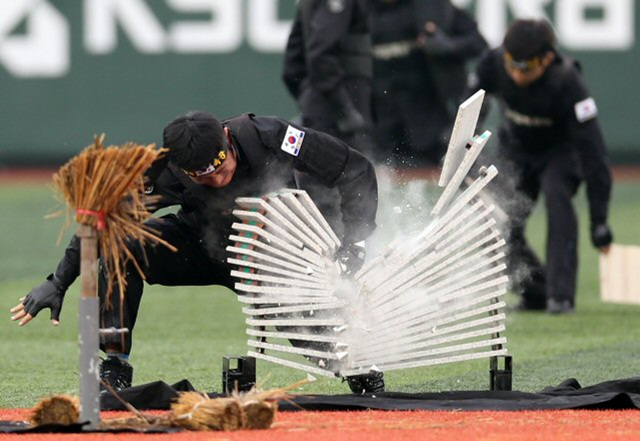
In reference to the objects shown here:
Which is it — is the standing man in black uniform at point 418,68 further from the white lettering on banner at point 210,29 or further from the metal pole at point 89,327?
the metal pole at point 89,327

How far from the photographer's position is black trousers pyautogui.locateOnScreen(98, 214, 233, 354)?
Result: 676 cm

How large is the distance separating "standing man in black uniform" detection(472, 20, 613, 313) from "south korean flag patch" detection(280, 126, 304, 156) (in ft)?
11.9

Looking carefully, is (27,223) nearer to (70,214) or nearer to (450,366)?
(450,366)

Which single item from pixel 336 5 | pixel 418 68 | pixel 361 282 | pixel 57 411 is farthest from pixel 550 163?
pixel 57 411

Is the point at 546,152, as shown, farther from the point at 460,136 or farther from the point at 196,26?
the point at 196,26

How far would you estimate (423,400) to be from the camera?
6.37 metres

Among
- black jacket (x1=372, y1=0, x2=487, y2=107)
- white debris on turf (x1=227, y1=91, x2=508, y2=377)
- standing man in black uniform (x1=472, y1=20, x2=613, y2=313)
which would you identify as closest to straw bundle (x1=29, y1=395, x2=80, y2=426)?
white debris on turf (x1=227, y1=91, x2=508, y2=377)

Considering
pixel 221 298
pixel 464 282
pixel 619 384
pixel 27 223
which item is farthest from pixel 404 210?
pixel 27 223

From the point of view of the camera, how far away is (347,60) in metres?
11.8

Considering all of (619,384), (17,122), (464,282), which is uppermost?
(17,122)

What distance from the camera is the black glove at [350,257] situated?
21.4 ft

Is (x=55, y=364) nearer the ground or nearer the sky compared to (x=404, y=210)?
nearer the ground

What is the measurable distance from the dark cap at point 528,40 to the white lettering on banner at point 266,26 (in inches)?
353

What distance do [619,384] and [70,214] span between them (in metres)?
2.49
